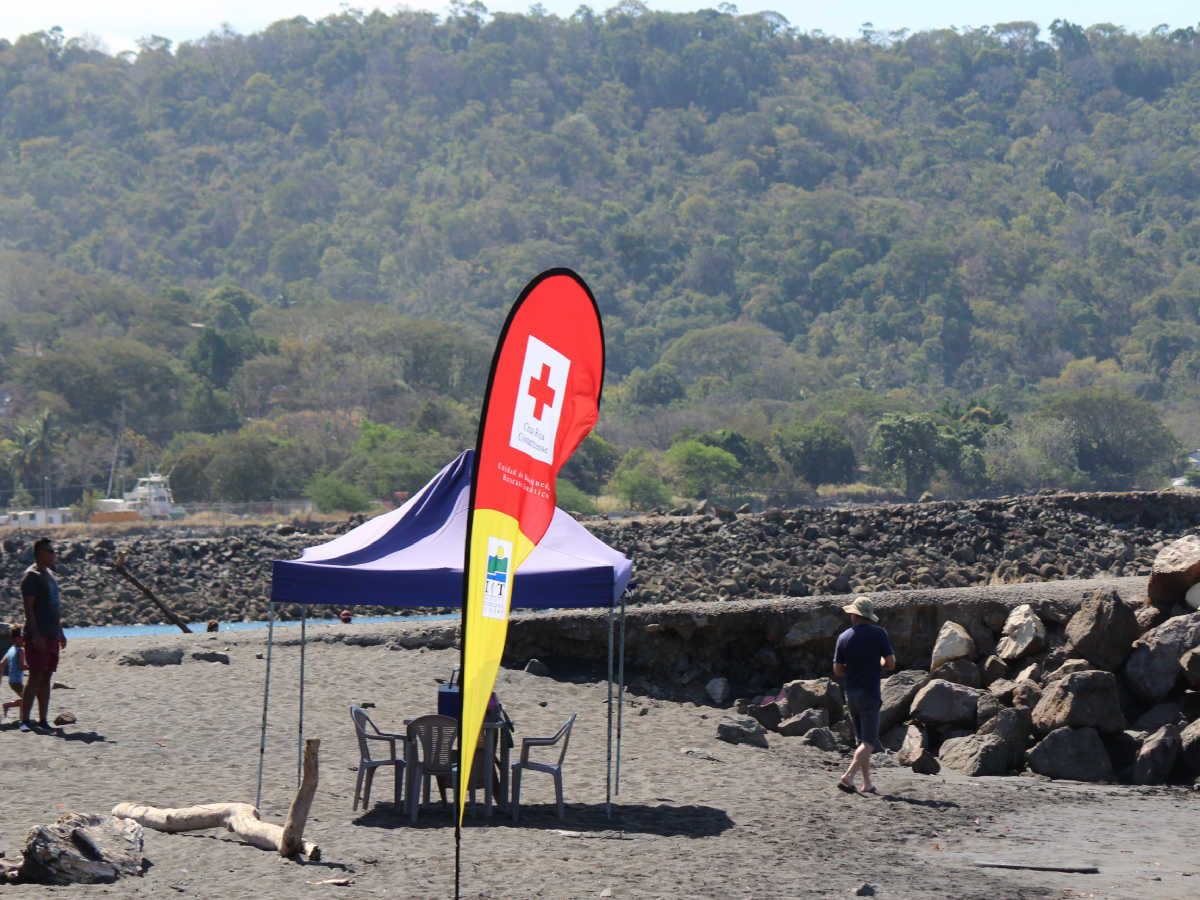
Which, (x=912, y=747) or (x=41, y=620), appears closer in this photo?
(x=41, y=620)

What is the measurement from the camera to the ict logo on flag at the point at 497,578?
617 cm

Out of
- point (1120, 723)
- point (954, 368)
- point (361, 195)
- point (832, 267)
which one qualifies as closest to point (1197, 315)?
point (954, 368)

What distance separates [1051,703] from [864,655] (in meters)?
2.92

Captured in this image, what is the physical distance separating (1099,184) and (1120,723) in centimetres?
18120

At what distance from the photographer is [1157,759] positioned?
39.0ft

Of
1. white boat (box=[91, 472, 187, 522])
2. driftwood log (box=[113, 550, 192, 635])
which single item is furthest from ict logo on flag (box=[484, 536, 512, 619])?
white boat (box=[91, 472, 187, 522])

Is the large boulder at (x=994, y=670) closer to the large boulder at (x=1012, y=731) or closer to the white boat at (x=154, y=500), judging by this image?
the large boulder at (x=1012, y=731)

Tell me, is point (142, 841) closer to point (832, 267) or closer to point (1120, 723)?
point (1120, 723)

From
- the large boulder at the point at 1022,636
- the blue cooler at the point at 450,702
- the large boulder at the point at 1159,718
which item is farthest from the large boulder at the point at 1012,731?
the blue cooler at the point at 450,702

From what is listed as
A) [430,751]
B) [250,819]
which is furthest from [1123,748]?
[250,819]

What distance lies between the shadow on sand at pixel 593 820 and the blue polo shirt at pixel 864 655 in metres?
1.36

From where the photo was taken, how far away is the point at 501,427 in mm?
6262

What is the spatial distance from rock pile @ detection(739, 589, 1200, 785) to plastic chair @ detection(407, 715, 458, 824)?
Result: 4.48 metres

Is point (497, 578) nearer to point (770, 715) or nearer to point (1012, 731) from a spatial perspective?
point (1012, 731)
